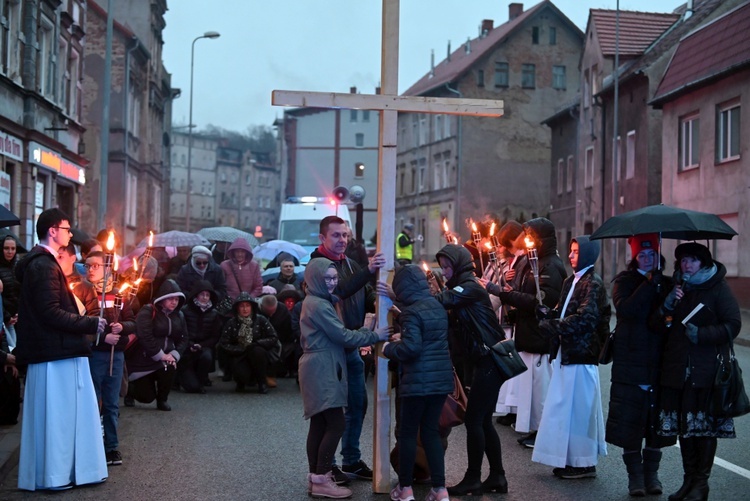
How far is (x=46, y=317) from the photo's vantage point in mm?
8125

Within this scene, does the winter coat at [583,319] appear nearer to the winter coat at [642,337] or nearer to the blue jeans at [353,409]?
the winter coat at [642,337]

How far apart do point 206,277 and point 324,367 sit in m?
8.02

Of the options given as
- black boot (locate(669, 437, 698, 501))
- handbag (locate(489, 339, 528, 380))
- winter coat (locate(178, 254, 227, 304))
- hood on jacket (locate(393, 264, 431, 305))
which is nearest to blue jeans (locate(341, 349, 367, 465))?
handbag (locate(489, 339, 528, 380))

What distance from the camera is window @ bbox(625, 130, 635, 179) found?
42.7 m

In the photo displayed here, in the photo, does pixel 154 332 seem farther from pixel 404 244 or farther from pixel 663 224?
pixel 404 244

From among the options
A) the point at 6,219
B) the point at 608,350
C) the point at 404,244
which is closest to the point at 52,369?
the point at 6,219

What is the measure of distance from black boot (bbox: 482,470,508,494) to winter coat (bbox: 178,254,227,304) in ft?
26.3

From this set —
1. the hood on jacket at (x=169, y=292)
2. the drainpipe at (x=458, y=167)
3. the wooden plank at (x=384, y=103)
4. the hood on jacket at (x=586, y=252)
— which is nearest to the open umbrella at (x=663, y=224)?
the hood on jacket at (x=586, y=252)

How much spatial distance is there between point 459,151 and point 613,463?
5962 cm

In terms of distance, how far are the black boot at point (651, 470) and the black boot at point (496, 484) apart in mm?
983

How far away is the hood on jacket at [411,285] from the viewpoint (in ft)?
25.2

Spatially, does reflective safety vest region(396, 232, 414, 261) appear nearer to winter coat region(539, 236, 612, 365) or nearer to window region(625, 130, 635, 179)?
winter coat region(539, 236, 612, 365)

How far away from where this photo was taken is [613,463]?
9.50 meters

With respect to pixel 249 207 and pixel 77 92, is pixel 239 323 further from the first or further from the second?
pixel 249 207
